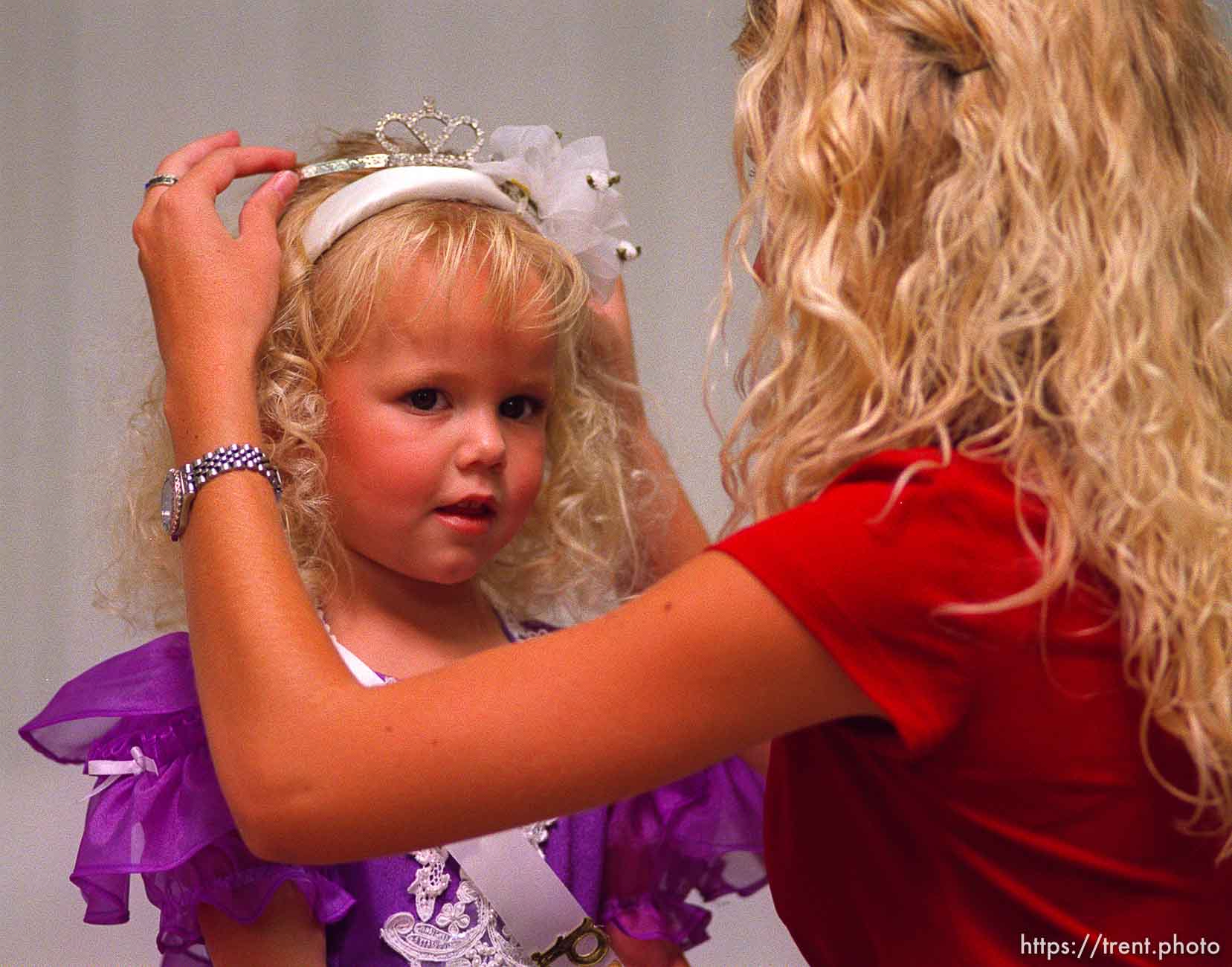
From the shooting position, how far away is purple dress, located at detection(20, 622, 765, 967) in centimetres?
110

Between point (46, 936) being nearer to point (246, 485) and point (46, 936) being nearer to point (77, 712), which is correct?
point (77, 712)

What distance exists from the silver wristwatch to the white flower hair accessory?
34cm

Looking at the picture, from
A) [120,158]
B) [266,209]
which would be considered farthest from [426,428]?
[120,158]

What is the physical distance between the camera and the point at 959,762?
863 millimetres

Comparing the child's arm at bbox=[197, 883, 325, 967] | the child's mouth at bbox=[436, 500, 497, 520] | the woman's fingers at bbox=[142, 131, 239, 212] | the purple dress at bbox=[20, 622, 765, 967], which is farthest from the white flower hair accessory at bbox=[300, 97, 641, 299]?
the child's arm at bbox=[197, 883, 325, 967]

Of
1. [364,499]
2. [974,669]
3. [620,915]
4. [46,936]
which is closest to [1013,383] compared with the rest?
[974,669]

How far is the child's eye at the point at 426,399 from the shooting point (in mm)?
1205

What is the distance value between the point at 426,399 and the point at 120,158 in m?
1.02

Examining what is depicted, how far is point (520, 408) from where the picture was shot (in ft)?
4.21

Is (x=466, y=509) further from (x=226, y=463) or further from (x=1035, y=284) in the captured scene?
(x=1035, y=284)

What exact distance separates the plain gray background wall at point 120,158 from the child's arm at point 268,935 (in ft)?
2.75

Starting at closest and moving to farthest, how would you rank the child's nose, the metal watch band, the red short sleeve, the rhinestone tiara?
1. the red short sleeve
2. the metal watch band
3. the child's nose
4. the rhinestone tiara

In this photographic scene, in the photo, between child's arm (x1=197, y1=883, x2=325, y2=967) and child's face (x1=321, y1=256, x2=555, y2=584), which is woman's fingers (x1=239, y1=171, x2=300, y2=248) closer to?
child's face (x1=321, y1=256, x2=555, y2=584)

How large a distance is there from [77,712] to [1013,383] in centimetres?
76
